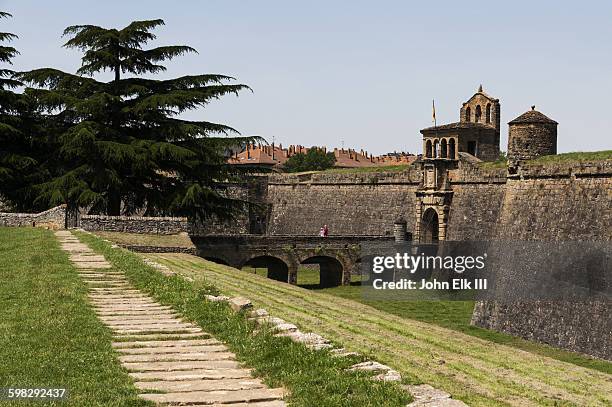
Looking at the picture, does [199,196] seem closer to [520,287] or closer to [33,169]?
[33,169]

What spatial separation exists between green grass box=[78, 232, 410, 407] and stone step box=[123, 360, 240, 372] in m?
0.20

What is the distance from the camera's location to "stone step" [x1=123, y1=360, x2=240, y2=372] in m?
8.06

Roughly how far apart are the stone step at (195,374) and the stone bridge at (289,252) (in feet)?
115

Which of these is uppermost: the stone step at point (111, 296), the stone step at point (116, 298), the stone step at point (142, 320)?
the stone step at point (111, 296)

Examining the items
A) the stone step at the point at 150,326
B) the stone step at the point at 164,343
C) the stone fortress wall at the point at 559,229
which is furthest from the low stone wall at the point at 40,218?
the stone step at the point at 164,343

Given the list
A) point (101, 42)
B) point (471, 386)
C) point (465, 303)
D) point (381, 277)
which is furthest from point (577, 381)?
point (381, 277)

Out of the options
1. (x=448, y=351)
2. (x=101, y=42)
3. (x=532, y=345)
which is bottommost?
(x=532, y=345)

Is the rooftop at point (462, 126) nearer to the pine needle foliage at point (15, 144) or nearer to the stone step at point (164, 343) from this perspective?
the pine needle foliage at point (15, 144)

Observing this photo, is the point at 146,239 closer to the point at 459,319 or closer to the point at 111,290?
the point at 459,319

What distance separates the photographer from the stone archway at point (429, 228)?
45.4 meters

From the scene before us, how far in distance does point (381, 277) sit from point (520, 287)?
713 inches

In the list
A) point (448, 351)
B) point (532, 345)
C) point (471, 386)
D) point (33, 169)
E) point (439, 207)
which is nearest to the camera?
point (471, 386)

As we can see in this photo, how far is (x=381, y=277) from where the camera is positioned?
48.5 meters

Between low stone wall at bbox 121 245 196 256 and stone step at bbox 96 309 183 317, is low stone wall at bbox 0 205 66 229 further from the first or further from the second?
stone step at bbox 96 309 183 317
